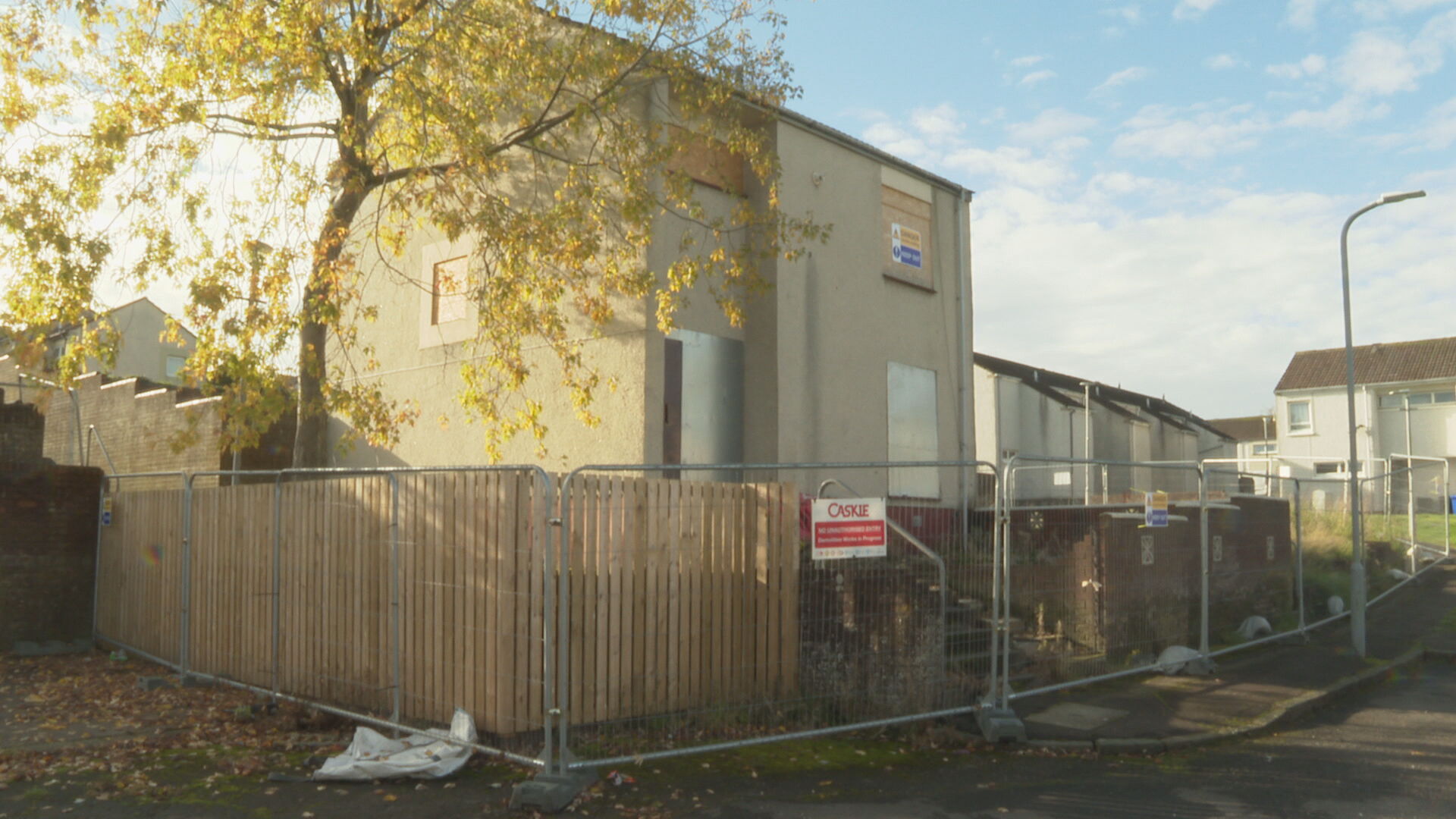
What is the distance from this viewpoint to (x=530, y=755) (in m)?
7.79

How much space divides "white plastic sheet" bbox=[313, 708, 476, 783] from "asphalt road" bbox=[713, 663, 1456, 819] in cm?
205

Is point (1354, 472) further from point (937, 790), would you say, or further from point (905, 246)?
point (937, 790)

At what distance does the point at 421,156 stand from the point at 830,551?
7.72m

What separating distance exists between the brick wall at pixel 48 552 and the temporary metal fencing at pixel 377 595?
8.76 ft

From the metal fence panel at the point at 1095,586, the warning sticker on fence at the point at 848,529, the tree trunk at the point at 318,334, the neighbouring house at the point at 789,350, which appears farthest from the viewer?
the neighbouring house at the point at 789,350

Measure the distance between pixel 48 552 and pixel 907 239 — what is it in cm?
1333

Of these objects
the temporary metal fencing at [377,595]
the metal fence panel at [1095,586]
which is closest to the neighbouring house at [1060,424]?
the metal fence panel at [1095,586]

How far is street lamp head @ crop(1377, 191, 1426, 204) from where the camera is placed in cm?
1318

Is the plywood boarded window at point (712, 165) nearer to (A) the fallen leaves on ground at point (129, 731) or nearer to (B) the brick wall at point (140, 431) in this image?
(B) the brick wall at point (140, 431)

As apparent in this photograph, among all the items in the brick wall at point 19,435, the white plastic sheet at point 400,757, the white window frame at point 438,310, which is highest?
the white window frame at point 438,310

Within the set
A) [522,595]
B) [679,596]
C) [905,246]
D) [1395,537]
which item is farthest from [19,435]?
[1395,537]

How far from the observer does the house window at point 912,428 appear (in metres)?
16.8

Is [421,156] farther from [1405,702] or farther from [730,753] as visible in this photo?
[1405,702]

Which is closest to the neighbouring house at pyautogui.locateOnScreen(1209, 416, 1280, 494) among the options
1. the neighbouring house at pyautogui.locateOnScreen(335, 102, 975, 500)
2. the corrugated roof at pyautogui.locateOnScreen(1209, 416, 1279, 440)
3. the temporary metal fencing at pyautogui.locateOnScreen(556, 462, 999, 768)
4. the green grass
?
the corrugated roof at pyautogui.locateOnScreen(1209, 416, 1279, 440)
